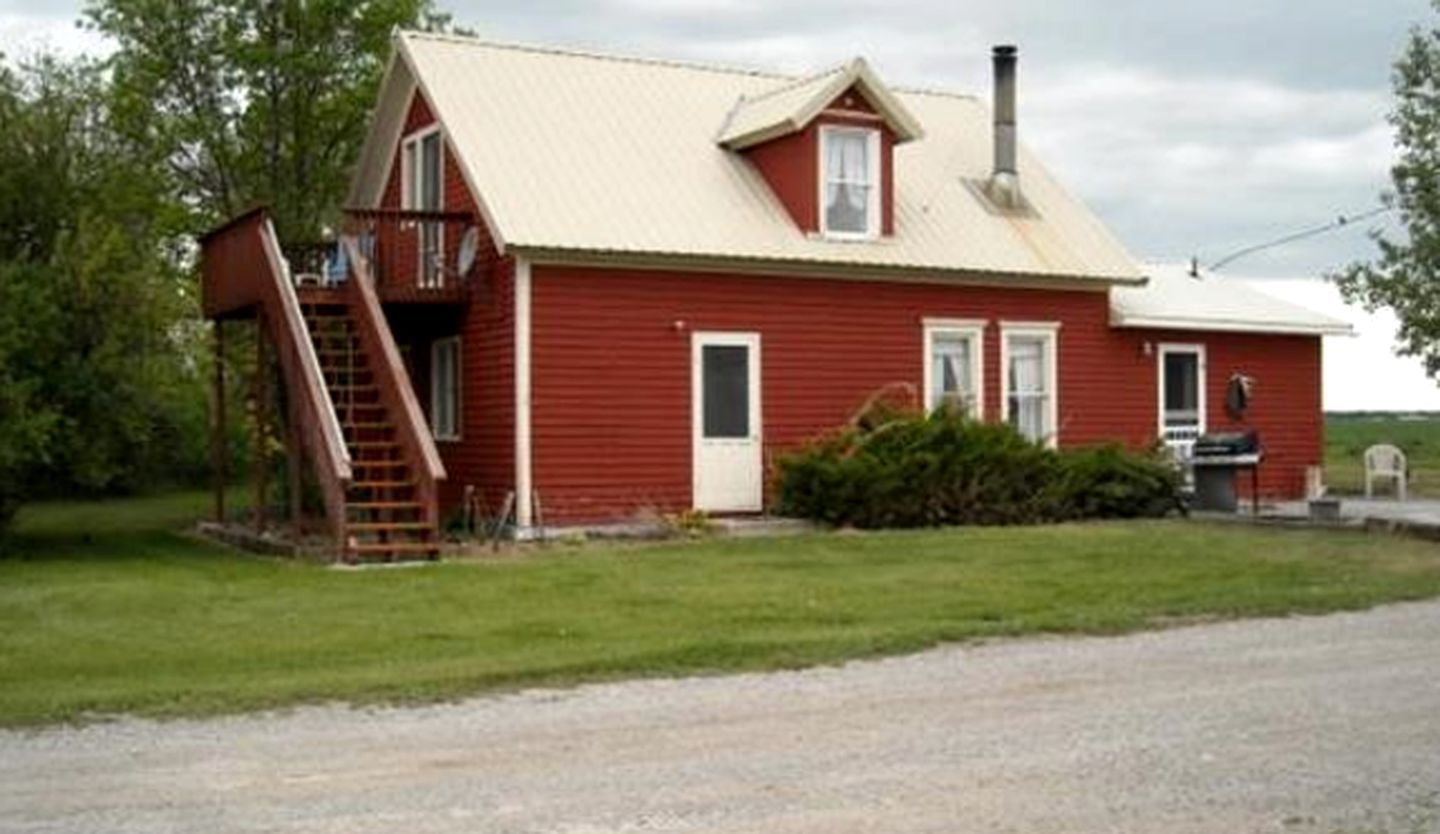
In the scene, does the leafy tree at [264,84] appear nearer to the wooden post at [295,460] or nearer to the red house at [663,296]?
the red house at [663,296]

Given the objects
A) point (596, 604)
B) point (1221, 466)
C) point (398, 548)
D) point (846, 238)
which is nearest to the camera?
point (596, 604)

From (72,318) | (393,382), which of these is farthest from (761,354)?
(72,318)

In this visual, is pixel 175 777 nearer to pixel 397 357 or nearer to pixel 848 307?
pixel 397 357

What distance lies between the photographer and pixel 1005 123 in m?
27.1

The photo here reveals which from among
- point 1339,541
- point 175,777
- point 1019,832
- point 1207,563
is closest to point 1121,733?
point 1019,832

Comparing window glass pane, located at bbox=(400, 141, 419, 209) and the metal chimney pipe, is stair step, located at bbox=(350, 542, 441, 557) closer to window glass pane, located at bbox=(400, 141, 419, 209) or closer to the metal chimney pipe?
window glass pane, located at bbox=(400, 141, 419, 209)

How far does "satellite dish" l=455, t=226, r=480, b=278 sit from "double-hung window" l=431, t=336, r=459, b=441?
1090 mm

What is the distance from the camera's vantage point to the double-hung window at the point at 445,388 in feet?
79.1

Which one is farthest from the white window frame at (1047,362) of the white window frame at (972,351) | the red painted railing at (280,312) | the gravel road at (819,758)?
the gravel road at (819,758)

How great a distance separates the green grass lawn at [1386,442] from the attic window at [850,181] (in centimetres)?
1120

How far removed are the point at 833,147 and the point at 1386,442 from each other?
133 ft

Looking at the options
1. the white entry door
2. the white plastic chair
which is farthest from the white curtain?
Answer: the white plastic chair

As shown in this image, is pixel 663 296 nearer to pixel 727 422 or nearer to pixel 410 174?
pixel 727 422

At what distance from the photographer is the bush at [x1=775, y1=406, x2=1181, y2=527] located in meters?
22.1
